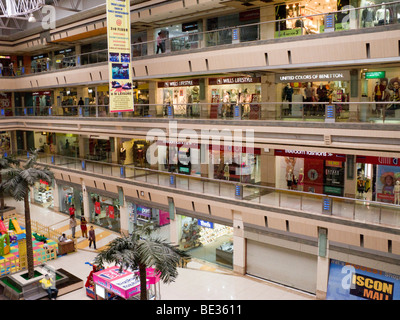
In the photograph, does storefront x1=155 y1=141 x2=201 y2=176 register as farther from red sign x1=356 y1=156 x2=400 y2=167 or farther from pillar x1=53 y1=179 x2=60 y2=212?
pillar x1=53 y1=179 x2=60 y2=212

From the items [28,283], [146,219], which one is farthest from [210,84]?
[28,283]

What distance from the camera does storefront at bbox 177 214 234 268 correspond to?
18.3 metres

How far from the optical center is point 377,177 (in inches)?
614

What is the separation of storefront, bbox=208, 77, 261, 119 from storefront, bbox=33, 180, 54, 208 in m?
16.6

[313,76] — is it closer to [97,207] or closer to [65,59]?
[97,207]

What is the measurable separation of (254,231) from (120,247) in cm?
885

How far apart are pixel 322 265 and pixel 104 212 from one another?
15.4 metres

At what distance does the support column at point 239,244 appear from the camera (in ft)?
57.1

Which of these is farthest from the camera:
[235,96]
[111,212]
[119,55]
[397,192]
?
[111,212]

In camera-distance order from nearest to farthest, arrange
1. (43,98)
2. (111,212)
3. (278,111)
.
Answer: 1. (278,111)
2. (111,212)
3. (43,98)

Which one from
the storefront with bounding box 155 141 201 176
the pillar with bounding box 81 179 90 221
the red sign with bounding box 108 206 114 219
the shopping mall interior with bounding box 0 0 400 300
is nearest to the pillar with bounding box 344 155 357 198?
the shopping mall interior with bounding box 0 0 400 300

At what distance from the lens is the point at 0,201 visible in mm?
27531

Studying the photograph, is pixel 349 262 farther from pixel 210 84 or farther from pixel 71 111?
pixel 71 111

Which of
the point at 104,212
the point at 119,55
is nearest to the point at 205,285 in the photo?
the point at 104,212
